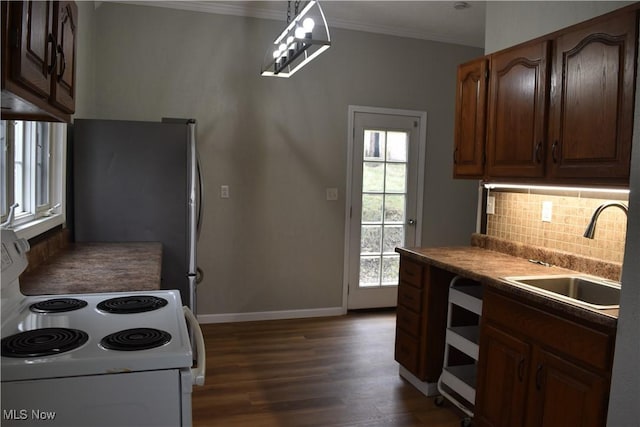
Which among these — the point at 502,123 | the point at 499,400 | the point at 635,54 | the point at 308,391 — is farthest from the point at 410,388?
the point at 635,54

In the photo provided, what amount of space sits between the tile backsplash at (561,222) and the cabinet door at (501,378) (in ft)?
2.32

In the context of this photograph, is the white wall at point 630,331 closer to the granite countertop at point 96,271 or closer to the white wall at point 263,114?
the granite countertop at point 96,271

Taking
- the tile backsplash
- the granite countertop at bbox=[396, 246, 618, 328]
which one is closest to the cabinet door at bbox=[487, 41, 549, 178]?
the tile backsplash

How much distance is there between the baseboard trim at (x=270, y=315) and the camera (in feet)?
14.1

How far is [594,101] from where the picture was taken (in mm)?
2172

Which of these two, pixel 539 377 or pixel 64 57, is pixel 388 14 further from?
pixel 539 377

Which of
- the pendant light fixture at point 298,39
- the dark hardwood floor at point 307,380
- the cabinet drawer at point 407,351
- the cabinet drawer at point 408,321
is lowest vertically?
the dark hardwood floor at point 307,380

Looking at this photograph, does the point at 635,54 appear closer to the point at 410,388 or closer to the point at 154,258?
the point at 410,388

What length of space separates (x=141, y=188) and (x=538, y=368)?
252cm

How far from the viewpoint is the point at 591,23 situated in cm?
218

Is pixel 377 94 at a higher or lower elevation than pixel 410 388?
higher

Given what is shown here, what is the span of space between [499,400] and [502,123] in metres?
1.47

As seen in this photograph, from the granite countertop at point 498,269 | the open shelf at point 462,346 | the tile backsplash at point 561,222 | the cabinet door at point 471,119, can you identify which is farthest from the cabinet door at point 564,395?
the cabinet door at point 471,119

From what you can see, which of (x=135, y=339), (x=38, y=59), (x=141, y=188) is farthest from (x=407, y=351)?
(x=38, y=59)
